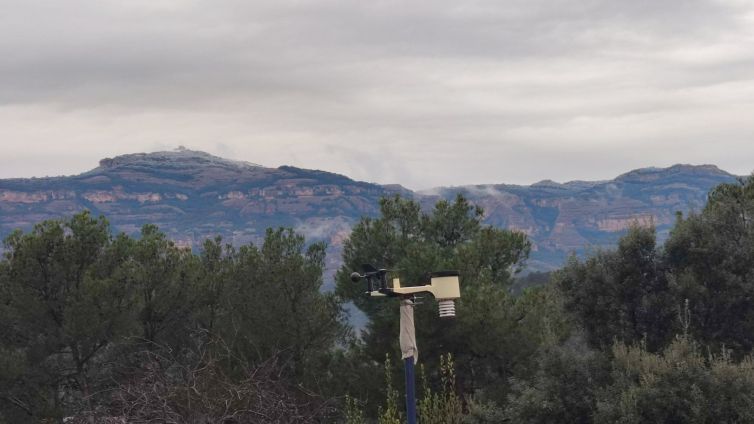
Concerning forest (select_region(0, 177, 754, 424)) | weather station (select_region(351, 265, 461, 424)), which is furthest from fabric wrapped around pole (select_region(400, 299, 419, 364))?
forest (select_region(0, 177, 754, 424))

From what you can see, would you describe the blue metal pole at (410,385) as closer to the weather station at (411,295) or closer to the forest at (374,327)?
the weather station at (411,295)

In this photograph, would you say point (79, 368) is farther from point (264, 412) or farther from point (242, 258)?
point (264, 412)

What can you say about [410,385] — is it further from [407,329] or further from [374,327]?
[374,327]

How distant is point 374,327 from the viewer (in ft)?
77.9

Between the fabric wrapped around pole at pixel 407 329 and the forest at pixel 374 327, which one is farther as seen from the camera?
the forest at pixel 374 327

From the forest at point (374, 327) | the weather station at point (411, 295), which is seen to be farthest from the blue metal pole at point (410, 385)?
the forest at point (374, 327)

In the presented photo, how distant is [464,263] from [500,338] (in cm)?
394

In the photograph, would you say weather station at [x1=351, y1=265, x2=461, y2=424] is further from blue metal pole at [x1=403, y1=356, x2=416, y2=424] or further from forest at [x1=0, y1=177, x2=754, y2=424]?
forest at [x1=0, y1=177, x2=754, y2=424]

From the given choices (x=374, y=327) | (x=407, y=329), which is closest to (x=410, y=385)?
(x=407, y=329)

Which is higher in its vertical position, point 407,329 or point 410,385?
point 407,329

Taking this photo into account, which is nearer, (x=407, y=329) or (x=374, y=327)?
(x=407, y=329)

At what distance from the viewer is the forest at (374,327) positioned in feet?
44.9

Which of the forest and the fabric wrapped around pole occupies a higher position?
the fabric wrapped around pole

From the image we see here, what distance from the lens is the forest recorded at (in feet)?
44.9
